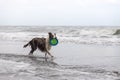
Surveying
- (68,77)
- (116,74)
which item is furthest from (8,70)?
(116,74)

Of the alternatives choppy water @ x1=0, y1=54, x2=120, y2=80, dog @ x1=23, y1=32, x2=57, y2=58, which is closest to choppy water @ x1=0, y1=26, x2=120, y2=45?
dog @ x1=23, y1=32, x2=57, y2=58

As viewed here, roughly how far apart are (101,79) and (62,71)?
1.56 meters

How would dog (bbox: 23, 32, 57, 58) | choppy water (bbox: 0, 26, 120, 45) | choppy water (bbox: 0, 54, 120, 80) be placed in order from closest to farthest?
choppy water (bbox: 0, 54, 120, 80) < dog (bbox: 23, 32, 57, 58) < choppy water (bbox: 0, 26, 120, 45)

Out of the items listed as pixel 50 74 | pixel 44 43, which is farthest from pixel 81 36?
pixel 50 74

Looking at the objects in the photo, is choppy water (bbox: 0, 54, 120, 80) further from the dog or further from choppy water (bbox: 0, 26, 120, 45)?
choppy water (bbox: 0, 26, 120, 45)

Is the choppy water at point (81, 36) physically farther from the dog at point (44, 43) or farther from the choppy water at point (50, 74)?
the choppy water at point (50, 74)

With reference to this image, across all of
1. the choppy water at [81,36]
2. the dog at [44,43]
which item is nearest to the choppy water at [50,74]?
the dog at [44,43]

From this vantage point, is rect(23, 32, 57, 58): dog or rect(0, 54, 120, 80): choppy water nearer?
rect(0, 54, 120, 80): choppy water

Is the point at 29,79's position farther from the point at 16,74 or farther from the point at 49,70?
the point at 49,70

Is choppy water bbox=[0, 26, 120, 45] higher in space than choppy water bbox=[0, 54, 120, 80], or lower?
higher

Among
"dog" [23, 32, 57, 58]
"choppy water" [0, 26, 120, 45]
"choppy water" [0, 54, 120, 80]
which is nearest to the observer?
"choppy water" [0, 54, 120, 80]

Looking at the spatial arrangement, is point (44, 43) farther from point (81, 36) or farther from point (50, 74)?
point (81, 36)

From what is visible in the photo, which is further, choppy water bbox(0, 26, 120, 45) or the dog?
choppy water bbox(0, 26, 120, 45)

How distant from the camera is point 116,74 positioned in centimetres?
792
